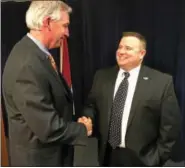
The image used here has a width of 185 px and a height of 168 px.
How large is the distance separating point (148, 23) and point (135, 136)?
0.61m

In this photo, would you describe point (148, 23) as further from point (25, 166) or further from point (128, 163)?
point (25, 166)

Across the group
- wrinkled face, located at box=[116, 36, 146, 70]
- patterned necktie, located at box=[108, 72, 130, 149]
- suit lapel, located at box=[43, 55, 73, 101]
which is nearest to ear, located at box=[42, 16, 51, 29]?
suit lapel, located at box=[43, 55, 73, 101]

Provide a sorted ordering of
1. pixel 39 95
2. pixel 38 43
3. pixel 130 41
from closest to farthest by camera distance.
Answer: pixel 39 95 < pixel 38 43 < pixel 130 41

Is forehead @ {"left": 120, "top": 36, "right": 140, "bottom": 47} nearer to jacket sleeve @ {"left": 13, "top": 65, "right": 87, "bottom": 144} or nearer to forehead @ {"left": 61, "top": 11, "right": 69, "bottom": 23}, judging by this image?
forehead @ {"left": 61, "top": 11, "right": 69, "bottom": 23}

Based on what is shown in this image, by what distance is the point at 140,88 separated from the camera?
1.61 meters

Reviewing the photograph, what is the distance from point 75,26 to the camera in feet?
5.11

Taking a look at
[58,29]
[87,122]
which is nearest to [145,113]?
[87,122]

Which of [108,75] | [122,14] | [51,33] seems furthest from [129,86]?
[51,33]

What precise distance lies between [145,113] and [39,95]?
0.64 m

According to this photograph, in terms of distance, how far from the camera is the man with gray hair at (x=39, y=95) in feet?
4.10

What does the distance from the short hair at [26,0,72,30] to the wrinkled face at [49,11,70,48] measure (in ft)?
0.07

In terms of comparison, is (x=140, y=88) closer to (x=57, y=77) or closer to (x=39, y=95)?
(x=57, y=77)

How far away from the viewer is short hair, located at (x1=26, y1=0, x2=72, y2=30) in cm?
131

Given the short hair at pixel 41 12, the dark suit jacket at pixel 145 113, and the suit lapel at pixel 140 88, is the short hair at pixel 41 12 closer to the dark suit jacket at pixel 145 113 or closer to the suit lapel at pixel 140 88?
the dark suit jacket at pixel 145 113
